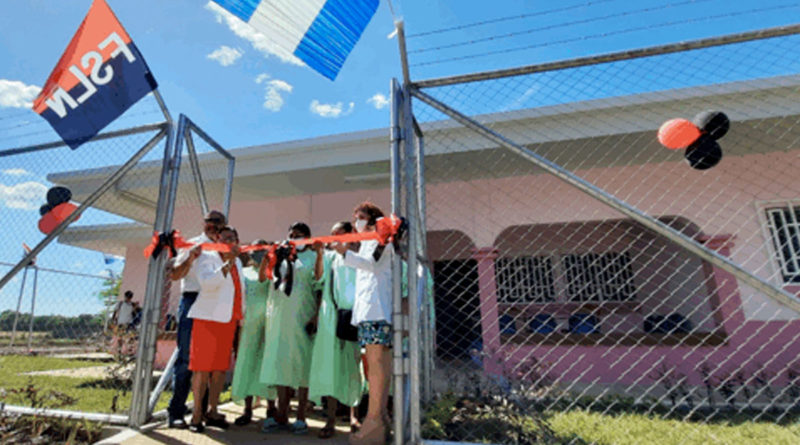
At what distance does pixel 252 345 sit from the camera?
331 cm

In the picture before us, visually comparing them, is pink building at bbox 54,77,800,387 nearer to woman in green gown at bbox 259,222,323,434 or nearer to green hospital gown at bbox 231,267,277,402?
woman in green gown at bbox 259,222,323,434

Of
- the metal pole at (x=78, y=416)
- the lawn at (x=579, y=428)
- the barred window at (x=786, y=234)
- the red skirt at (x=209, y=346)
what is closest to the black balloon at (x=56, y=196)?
the metal pole at (x=78, y=416)

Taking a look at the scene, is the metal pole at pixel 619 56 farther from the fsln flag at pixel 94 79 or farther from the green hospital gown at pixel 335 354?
the fsln flag at pixel 94 79

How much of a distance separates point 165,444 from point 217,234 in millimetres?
1503

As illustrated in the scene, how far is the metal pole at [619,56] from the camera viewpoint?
2.19 metres

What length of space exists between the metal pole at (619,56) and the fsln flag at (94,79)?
7.70 feet

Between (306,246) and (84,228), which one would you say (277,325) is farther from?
(84,228)

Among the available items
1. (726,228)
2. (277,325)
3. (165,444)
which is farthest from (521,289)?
(165,444)

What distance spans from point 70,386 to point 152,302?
4119 mm

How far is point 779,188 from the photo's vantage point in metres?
5.87

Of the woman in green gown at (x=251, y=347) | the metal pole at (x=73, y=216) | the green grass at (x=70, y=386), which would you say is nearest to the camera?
the metal pole at (x=73, y=216)

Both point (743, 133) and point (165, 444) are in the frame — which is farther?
point (743, 133)

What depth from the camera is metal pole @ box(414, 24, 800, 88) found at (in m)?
2.19

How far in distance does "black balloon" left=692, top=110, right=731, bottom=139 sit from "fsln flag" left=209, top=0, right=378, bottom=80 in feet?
8.40
